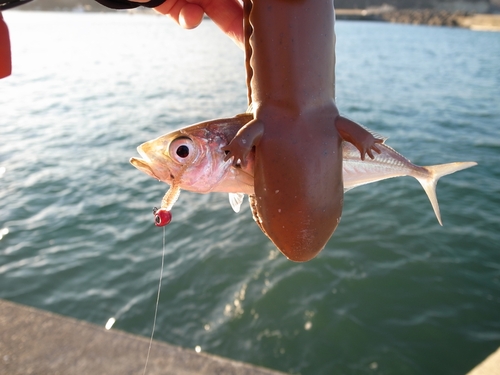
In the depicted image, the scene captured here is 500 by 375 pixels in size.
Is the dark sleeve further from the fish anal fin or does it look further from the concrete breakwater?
the concrete breakwater

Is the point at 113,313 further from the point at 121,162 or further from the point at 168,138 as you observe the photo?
the point at 121,162

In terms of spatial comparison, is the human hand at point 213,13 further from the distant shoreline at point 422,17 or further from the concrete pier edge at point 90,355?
the distant shoreline at point 422,17

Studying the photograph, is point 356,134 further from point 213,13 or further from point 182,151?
point 213,13

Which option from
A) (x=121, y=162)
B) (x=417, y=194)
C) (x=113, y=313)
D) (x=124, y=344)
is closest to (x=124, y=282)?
(x=113, y=313)

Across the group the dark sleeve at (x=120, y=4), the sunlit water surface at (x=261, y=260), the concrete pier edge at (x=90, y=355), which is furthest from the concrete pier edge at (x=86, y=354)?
the dark sleeve at (x=120, y=4)

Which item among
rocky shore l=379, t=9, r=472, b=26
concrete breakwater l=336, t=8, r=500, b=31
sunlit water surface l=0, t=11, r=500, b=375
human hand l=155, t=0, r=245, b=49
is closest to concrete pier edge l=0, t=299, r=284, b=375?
sunlit water surface l=0, t=11, r=500, b=375

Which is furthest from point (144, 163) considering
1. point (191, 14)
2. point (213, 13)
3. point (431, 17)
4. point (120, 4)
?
point (431, 17)
